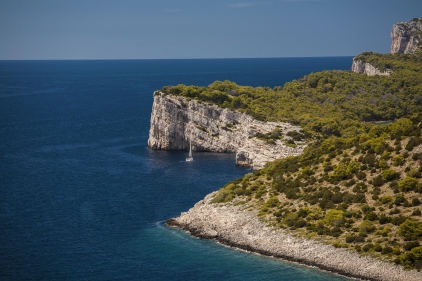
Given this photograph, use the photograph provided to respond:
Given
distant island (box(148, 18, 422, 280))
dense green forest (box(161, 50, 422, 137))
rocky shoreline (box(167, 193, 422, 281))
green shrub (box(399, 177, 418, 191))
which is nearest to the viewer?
rocky shoreline (box(167, 193, 422, 281))

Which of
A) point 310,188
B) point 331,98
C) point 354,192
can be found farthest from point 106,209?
point 331,98

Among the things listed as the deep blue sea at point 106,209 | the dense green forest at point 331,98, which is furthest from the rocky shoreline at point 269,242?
the dense green forest at point 331,98

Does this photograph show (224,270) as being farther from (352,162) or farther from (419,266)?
(352,162)

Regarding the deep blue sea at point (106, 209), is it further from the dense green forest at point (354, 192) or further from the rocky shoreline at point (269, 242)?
the dense green forest at point (354, 192)

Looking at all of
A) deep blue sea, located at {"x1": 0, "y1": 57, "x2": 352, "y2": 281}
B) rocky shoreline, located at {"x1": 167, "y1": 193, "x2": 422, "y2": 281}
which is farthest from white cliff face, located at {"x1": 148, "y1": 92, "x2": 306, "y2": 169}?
rocky shoreline, located at {"x1": 167, "y1": 193, "x2": 422, "y2": 281}

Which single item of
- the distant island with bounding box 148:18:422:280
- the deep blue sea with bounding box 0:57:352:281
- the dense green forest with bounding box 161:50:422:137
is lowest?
the deep blue sea with bounding box 0:57:352:281

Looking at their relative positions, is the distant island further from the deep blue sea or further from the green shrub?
the deep blue sea

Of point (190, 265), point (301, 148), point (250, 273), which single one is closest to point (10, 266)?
point (190, 265)
